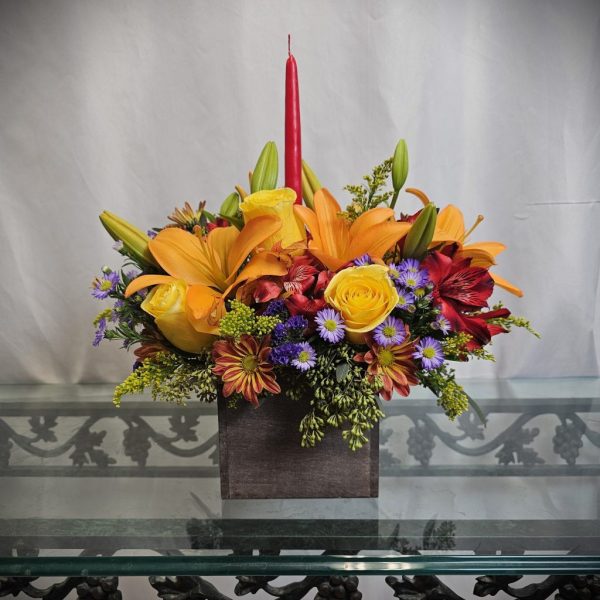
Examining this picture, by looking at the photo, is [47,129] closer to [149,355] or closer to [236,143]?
[236,143]

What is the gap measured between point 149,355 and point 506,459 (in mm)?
381

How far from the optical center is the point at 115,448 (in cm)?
70

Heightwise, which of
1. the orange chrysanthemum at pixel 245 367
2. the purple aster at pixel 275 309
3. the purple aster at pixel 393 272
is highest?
the purple aster at pixel 393 272

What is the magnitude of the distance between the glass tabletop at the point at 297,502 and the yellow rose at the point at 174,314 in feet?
0.49

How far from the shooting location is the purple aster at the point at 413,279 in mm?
438

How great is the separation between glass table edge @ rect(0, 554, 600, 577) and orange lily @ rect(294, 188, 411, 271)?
0.67 feet

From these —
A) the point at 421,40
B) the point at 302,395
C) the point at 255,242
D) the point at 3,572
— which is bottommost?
the point at 3,572

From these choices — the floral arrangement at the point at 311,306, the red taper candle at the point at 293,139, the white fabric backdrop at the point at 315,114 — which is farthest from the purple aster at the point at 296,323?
the white fabric backdrop at the point at 315,114

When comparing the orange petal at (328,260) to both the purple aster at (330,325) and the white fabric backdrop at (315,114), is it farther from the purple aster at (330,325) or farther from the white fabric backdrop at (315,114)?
the white fabric backdrop at (315,114)

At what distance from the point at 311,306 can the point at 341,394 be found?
6 centimetres

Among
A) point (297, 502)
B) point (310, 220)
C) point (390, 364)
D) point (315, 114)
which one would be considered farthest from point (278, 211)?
point (315, 114)

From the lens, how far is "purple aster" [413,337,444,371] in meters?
0.43

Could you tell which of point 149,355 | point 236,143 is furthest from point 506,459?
point 236,143

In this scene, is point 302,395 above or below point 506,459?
above
